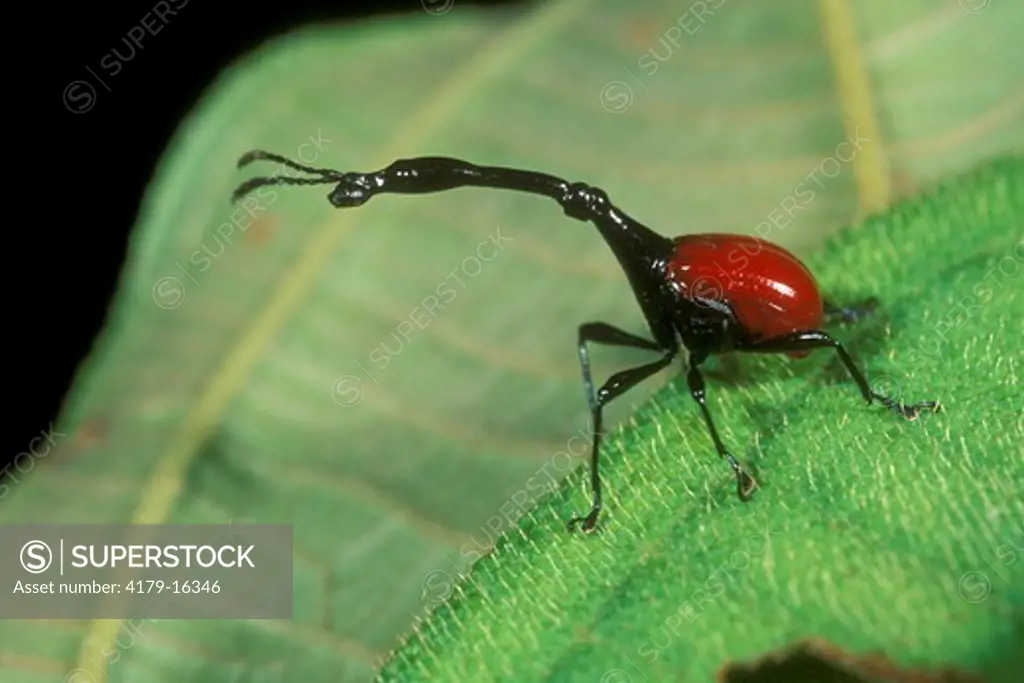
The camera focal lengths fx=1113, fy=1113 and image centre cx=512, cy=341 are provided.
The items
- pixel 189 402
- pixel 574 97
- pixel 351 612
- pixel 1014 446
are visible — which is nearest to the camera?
pixel 1014 446

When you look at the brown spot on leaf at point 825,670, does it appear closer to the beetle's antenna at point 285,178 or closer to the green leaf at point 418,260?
the green leaf at point 418,260

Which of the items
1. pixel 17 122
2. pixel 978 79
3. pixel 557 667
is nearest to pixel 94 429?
A: pixel 17 122

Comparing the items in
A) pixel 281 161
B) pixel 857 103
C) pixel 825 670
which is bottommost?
pixel 825 670

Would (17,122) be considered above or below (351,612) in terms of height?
above

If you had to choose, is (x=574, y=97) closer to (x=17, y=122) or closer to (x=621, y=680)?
(x=17, y=122)

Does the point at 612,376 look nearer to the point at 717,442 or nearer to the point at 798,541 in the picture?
the point at 717,442

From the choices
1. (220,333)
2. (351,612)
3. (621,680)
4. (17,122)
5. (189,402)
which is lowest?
(621,680)

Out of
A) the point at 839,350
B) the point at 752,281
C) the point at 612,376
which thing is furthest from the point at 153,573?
the point at 839,350
